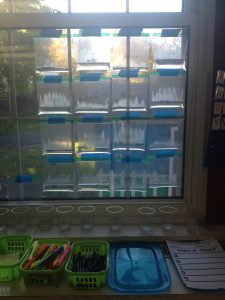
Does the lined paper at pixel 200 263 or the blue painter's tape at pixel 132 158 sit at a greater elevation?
the blue painter's tape at pixel 132 158

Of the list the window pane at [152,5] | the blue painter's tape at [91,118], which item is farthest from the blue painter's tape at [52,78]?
the window pane at [152,5]

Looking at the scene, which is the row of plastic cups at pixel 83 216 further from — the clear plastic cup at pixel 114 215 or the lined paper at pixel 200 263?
the lined paper at pixel 200 263

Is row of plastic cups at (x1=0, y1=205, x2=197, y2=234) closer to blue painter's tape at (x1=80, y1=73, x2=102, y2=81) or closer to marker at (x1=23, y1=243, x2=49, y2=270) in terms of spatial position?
marker at (x1=23, y1=243, x2=49, y2=270)

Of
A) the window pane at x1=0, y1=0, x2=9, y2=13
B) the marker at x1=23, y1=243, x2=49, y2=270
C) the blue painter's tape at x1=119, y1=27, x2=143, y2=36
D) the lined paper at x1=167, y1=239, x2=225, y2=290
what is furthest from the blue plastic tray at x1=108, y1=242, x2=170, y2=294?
the window pane at x1=0, y1=0, x2=9, y2=13

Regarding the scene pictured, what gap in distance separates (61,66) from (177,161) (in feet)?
2.50

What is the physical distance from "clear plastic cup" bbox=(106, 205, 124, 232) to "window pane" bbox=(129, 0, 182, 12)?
3.21ft

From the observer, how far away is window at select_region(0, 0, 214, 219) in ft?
4.91

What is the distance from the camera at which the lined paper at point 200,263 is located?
121 cm

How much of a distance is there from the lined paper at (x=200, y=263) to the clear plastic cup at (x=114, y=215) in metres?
0.27

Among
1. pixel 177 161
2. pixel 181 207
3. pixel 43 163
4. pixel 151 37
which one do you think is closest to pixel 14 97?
pixel 43 163

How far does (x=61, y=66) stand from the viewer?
1542 millimetres

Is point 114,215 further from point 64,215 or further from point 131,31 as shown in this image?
point 131,31

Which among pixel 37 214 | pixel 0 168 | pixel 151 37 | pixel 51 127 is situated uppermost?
pixel 151 37

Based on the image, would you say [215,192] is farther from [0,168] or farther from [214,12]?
[0,168]
